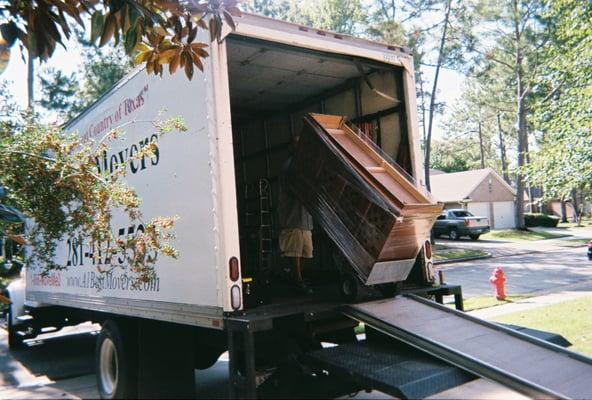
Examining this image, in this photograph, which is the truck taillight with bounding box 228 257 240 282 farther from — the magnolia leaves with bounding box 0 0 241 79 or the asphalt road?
the asphalt road

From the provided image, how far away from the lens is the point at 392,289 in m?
5.09

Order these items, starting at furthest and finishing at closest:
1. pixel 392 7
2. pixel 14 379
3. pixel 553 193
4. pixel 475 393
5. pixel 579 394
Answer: pixel 392 7
pixel 553 193
pixel 14 379
pixel 475 393
pixel 579 394

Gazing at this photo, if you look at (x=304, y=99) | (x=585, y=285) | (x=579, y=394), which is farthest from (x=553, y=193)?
(x=579, y=394)

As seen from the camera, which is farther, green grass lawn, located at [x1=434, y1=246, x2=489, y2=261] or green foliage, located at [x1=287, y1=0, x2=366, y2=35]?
green foliage, located at [x1=287, y1=0, x2=366, y2=35]

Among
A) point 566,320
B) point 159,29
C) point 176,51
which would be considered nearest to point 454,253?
point 566,320

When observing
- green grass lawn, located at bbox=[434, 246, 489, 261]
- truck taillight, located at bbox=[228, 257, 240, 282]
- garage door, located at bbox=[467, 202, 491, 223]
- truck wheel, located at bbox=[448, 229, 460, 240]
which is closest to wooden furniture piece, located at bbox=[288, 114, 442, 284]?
truck taillight, located at bbox=[228, 257, 240, 282]

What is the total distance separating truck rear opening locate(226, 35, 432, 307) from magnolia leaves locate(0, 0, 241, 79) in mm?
853

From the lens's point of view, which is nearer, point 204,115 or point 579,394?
point 579,394

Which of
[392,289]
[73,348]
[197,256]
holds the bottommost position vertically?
[73,348]

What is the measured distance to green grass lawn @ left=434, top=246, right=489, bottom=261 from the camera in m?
22.4

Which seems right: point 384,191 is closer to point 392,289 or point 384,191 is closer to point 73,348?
point 392,289

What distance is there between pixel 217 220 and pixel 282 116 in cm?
419

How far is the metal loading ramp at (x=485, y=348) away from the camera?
371 centimetres

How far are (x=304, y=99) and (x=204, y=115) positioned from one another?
10.7ft
